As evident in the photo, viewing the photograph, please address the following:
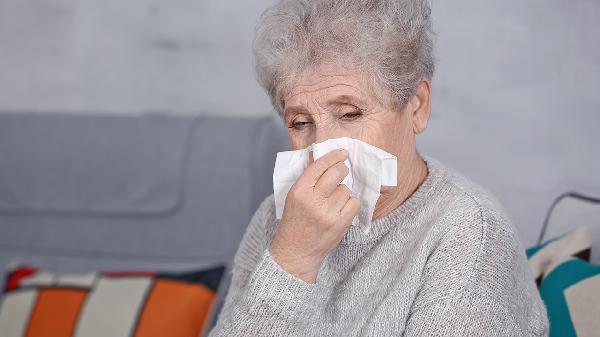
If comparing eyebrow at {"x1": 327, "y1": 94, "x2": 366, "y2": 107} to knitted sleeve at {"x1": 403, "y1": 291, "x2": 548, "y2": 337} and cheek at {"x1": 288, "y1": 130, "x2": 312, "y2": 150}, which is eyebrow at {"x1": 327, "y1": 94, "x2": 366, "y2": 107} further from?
knitted sleeve at {"x1": 403, "y1": 291, "x2": 548, "y2": 337}

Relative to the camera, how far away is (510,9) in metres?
2.14

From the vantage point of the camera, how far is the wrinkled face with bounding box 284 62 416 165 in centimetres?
142

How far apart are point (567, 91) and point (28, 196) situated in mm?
1684

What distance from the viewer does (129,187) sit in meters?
2.54

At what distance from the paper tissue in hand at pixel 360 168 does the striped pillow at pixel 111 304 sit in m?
0.82

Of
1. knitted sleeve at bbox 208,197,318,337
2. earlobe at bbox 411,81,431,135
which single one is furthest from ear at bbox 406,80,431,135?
knitted sleeve at bbox 208,197,318,337

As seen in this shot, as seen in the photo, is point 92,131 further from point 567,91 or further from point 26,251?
point 567,91

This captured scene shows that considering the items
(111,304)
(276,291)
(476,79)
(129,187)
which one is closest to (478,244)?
(276,291)

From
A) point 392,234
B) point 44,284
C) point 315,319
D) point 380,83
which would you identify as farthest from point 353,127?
point 44,284

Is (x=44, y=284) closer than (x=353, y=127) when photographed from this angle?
No

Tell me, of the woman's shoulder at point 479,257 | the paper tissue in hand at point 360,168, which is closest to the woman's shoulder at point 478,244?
the woman's shoulder at point 479,257

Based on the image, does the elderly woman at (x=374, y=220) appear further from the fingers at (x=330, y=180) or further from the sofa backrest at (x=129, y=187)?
the sofa backrest at (x=129, y=187)

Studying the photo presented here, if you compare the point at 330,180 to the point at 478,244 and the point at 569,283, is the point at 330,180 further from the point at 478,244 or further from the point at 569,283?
the point at 569,283

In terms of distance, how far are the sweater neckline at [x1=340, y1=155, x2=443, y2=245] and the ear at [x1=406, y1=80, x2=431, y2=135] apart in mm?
96
